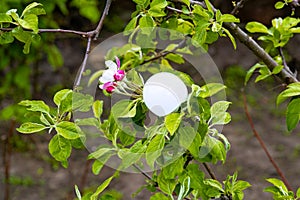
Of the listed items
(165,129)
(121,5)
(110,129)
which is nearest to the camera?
(165,129)

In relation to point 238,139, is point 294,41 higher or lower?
higher

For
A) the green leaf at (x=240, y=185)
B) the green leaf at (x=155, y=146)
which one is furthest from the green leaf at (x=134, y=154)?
the green leaf at (x=240, y=185)

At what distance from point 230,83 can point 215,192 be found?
2.26 meters

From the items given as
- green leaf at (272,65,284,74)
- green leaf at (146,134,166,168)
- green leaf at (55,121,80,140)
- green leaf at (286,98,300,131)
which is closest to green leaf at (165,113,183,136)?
green leaf at (146,134,166,168)

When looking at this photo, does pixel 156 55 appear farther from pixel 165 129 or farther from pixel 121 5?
pixel 121 5

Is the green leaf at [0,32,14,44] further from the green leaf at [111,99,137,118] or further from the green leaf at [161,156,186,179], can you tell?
the green leaf at [161,156,186,179]

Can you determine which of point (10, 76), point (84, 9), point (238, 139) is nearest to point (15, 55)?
point (10, 76)

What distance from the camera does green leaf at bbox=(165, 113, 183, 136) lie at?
0.65 metres

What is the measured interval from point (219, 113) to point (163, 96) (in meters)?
0.10

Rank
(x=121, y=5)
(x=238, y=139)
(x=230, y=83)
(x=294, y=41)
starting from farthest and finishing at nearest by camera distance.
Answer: (x=121, y=5)
(x=294, y=41)
(x=230, y=83)
(x=238, y=139)

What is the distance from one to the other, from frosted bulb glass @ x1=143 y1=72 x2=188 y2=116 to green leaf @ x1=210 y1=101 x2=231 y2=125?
0.06m

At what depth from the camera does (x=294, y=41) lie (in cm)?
330

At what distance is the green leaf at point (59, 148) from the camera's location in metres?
0.71

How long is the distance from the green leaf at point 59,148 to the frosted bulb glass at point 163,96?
0.42 ft
